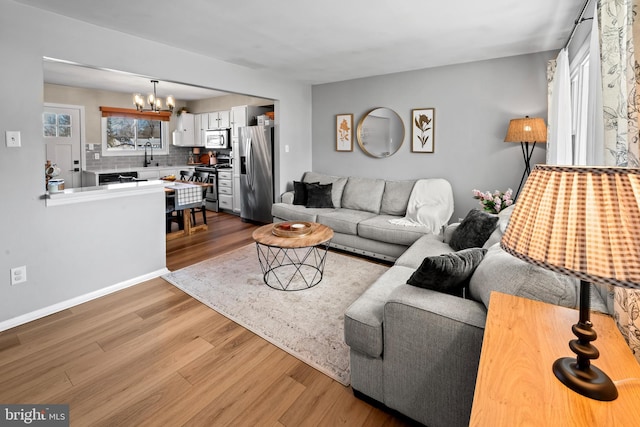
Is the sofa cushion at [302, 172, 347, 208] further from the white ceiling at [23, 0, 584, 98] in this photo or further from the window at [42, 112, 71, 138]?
the window at [42, 112, 71, 138]

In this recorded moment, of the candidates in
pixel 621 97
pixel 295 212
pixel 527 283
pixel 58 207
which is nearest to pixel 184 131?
pixel 295 212

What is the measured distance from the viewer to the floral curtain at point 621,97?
3.51ft

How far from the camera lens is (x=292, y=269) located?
150 inches

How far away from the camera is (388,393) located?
1768mm

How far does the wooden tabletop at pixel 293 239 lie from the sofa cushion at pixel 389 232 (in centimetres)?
79

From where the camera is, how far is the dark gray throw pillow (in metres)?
2.71

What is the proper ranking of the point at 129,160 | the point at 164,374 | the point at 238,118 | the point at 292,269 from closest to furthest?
the point at 164,374 < the point at 292,269 < the point at 238,118 < the point at 129,160

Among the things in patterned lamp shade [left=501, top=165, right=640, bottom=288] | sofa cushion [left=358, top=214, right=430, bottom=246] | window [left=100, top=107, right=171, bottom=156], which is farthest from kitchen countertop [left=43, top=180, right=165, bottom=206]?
window [left=100, top=107, right=171, bottom=156]

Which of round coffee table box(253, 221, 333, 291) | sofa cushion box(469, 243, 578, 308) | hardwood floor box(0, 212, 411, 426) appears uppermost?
sofa cushion box(469, 243, 578, 308)

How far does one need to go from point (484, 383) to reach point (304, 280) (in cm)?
264

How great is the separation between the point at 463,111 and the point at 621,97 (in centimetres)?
336

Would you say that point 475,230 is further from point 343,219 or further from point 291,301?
point 343,219

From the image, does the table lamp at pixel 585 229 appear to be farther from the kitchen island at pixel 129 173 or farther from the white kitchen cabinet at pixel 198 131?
the white kitchen cabinet at pixel 198 131

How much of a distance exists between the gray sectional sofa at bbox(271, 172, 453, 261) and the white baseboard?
6.74 ft
